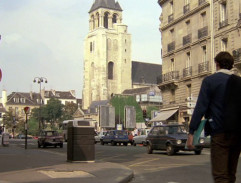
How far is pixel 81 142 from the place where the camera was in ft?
50.9

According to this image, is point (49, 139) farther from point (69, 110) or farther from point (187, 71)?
point (69, 110)

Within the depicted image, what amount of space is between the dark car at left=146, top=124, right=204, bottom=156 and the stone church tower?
115 metres

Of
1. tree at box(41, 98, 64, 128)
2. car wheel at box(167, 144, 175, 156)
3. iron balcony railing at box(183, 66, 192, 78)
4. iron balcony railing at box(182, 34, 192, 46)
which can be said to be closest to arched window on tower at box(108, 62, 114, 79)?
tree at box(41, 98, 64, 128)

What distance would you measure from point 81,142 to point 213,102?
1089cm

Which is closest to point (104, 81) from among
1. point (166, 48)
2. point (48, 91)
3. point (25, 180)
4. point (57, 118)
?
point (57, 118)

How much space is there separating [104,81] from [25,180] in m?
128

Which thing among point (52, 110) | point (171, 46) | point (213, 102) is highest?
point (171, 46)

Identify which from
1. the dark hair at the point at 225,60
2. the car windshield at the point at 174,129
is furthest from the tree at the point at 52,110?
the dark hair at the point at 225,60

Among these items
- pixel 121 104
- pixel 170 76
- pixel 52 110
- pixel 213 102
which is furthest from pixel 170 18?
pixel 52 110

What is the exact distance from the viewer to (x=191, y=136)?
5.09m

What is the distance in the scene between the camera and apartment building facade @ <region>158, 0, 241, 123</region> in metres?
35.6

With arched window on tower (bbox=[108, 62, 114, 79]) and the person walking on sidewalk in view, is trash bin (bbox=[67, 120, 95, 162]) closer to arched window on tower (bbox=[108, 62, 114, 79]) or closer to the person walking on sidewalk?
the person walking on sidewalk

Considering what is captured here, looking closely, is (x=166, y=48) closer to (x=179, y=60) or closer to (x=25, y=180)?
(x=179, y=60)

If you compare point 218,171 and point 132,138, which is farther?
point 132,138
